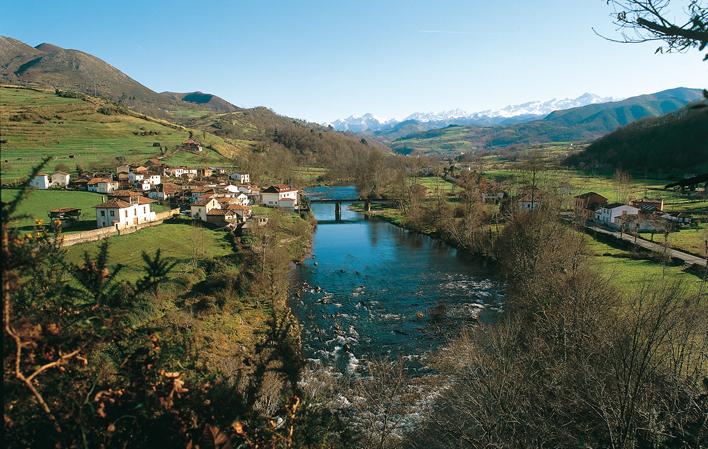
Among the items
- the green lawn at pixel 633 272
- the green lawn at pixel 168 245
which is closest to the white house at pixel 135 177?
the green lawn at pixel 168 245

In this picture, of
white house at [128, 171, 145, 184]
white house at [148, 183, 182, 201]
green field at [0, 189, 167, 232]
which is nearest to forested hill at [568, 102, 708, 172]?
white house at [148, 183, 182, 201]

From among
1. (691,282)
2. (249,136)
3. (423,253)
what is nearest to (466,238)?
(423,253)

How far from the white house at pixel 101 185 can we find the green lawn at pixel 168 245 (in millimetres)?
18388

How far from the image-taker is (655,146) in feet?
367

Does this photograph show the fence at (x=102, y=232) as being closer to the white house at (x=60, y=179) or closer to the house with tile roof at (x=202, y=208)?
the house with tile roof at (x=202, y=208)

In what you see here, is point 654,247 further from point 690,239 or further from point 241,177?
point 241,177

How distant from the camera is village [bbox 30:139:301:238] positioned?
41.8 meters

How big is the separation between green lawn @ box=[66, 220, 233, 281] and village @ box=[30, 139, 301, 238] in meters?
2.44

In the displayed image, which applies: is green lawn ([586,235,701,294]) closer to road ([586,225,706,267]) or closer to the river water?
road ([586,225,706,267])

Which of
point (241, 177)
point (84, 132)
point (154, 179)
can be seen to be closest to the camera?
point (154, 179)

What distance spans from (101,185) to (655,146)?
394 ft

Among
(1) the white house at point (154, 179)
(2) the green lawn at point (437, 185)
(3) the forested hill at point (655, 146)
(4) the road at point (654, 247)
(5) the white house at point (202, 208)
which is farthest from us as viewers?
(3) the forested hill at point (655, 146)

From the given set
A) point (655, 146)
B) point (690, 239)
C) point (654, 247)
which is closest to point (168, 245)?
point (654, 247)

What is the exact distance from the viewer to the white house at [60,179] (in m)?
59.1
